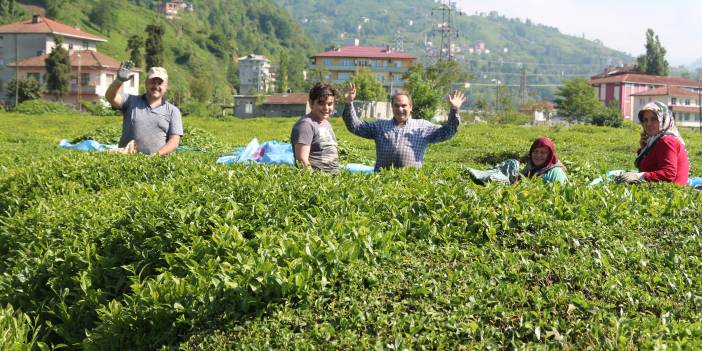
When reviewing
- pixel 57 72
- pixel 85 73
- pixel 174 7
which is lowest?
pixel 57 72

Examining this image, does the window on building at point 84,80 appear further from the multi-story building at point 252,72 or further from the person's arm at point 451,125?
the person's arm at point 451,125

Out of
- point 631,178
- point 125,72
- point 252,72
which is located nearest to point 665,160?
point 631,178

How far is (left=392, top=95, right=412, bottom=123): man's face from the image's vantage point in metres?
7.42

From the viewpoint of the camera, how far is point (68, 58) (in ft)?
226

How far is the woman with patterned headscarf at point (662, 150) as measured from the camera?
22.2 feet

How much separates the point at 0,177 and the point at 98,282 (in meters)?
3.98

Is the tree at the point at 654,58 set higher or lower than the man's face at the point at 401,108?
higher

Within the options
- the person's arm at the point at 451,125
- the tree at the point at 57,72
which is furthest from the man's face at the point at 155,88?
the tree at the point at 57,72

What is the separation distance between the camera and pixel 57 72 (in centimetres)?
6706

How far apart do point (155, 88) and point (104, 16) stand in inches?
4090

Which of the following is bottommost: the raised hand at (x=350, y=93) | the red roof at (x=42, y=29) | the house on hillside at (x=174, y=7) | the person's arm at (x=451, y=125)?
the person's arm at (x=451, y=125)

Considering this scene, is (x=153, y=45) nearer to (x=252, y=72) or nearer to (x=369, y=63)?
(x=369, y=63)

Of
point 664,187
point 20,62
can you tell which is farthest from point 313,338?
point 20,62

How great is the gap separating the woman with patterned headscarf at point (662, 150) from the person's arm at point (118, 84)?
474cm
